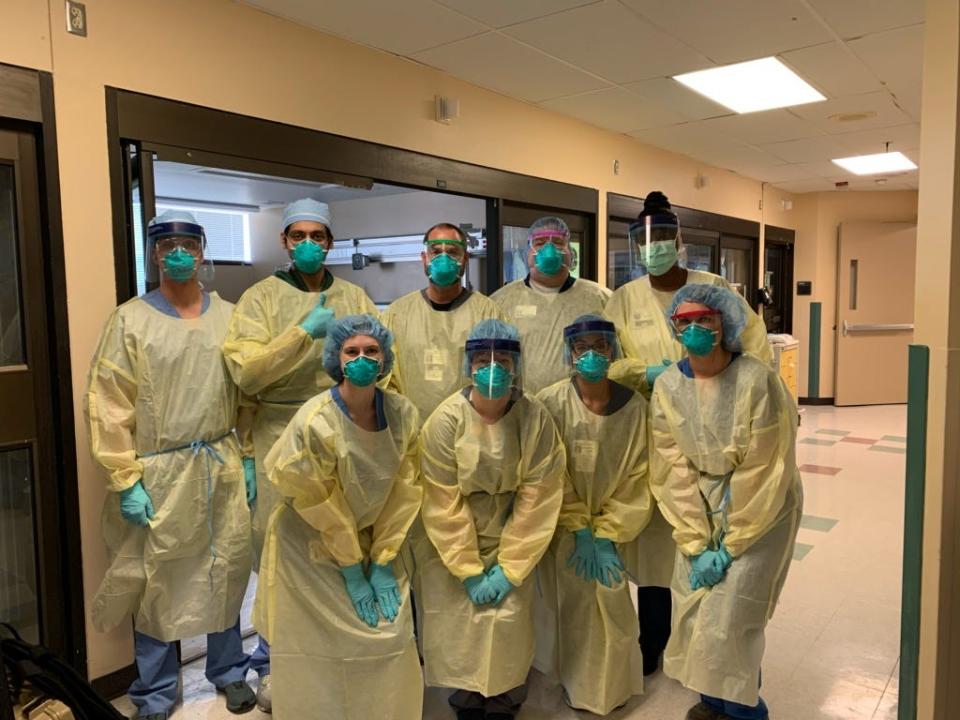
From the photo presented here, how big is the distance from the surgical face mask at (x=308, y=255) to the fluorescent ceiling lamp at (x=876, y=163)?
533 cm

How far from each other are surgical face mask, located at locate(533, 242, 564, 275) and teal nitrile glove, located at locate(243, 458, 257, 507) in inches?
50.4

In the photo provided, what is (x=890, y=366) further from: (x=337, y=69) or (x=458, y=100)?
(x=337, y=69)

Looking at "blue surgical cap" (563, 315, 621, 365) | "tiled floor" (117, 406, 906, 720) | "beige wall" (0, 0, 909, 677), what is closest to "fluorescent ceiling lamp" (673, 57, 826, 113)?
"beige wall" (0, 0, 909, 677)

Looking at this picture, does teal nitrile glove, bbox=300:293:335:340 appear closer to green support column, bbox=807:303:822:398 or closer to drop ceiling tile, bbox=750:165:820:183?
drop ceiling tile, bbox=750:165:820:183

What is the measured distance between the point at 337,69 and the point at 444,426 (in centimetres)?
181

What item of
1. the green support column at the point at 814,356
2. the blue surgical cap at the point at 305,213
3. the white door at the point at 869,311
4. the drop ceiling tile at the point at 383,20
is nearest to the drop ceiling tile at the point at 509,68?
the drop ceiling tile at the point at 383,20

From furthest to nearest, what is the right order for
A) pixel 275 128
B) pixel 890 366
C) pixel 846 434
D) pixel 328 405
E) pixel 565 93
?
pixel 890 366, pixel 846 434, pixel 565 93, pixel 275 128, pixel 328 405

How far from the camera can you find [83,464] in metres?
2.35

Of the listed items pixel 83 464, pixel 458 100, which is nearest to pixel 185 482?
pixel 83 464

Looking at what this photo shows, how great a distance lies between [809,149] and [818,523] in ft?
10.3

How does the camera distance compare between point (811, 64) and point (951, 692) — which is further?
point (811, 64)

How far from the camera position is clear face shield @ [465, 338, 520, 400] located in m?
2.10

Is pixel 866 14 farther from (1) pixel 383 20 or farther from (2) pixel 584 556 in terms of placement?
(2) pixel 584 556

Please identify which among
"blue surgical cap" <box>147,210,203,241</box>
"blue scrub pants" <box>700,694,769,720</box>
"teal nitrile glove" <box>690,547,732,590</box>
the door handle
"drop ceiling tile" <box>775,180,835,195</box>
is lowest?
"blue scrub pants" <box>700,694,769,720</box>
